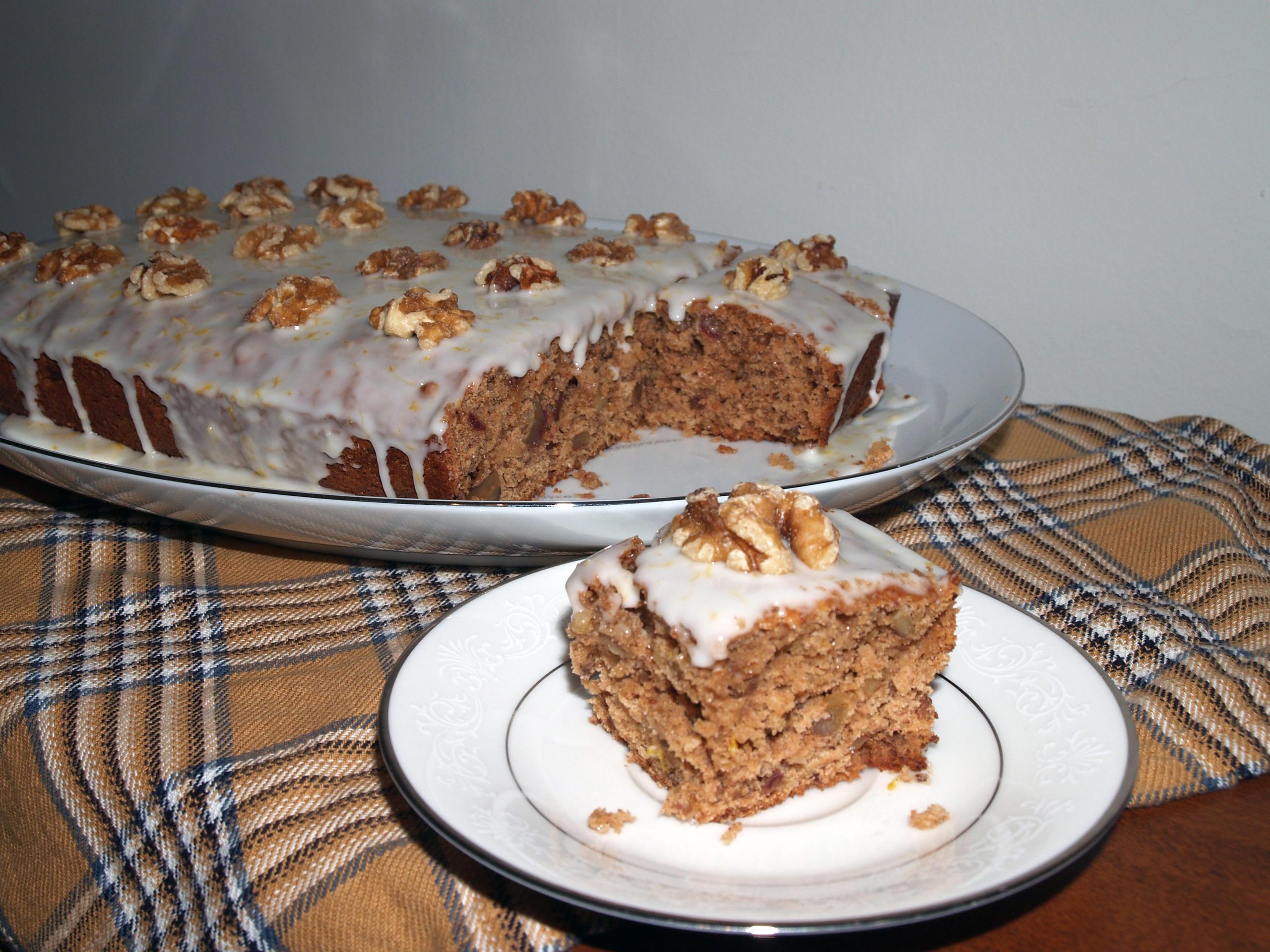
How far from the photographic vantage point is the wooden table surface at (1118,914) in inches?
54.4

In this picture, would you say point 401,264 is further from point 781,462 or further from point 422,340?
point 781,462

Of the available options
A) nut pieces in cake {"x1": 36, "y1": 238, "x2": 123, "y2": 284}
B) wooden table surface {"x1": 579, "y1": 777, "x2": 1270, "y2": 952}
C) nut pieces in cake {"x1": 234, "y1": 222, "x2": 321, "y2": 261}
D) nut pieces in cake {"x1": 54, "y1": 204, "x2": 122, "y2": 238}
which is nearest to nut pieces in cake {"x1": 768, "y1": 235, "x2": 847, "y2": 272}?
nut pieces in cake {"x1": 234, "y1": 222, "x2": 321, "y2": 261}

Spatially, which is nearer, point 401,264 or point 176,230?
point 401,264

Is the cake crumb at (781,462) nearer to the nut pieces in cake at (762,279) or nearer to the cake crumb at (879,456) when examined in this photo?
the cake crumb at (879,456)

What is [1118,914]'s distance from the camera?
1420mm

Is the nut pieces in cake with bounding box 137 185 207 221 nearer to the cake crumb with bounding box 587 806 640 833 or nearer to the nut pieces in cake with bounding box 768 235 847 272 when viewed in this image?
the nut pieces in cake with bounding box 768 235 847 272

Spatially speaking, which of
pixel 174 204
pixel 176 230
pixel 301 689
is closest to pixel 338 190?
pixel 174 204

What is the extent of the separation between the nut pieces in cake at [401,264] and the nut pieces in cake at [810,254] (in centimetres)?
109

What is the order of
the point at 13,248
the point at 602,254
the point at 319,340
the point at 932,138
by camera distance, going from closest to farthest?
the point at 319,340, the point at 602,254, the point at 13,248, the point at 932,138

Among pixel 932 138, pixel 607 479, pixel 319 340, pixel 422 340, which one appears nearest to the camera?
pixel 422 340

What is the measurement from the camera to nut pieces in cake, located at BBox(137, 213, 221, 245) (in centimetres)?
331

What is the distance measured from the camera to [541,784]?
1500mm

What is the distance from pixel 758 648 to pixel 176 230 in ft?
8.88

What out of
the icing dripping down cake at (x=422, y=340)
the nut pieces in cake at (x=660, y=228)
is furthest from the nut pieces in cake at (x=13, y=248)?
the nut pieces in cake at (x=660, y=228)
